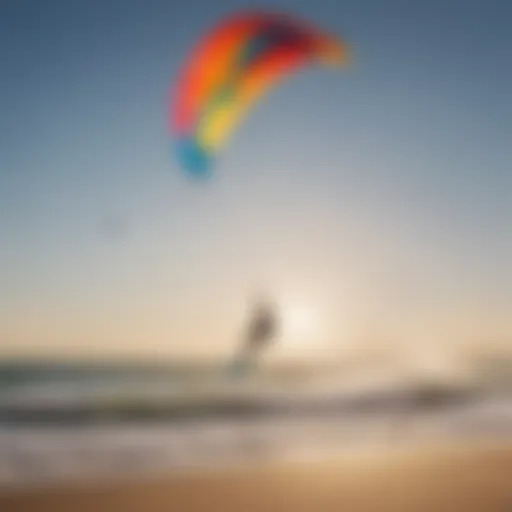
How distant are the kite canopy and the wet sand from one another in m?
0.70

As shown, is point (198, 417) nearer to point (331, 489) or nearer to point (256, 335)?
point (256, 335)

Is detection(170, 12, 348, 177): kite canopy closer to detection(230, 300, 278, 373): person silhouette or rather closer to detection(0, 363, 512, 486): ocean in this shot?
detection(230, 300, 278, 373): person silhouette

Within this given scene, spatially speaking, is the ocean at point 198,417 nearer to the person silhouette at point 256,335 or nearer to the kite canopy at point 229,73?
the person silhouette at point 256,335

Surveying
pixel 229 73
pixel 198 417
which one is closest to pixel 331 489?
pixel 198 417

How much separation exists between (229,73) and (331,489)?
977mm

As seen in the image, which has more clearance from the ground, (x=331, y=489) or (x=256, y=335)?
(x=256, y=335)

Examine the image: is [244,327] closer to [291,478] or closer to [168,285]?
[168,285]

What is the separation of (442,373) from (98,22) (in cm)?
119

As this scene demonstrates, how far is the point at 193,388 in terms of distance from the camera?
6.58ft

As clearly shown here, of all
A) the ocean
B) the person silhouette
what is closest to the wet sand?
the ocean

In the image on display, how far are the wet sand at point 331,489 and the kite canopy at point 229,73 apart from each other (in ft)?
2.29

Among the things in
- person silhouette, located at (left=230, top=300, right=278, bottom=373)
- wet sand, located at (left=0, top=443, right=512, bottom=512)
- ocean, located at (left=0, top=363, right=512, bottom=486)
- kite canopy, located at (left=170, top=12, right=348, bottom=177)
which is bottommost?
wet sand, located at (left=0, top=443, right=512, bottom=512)

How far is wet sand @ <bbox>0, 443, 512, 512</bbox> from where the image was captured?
5.88ft

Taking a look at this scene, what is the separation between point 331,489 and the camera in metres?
1.96
